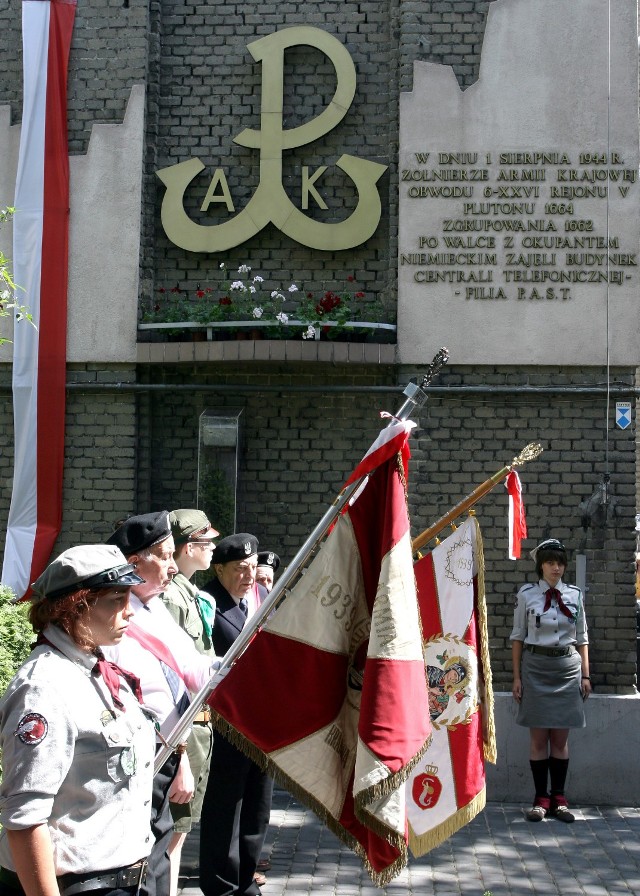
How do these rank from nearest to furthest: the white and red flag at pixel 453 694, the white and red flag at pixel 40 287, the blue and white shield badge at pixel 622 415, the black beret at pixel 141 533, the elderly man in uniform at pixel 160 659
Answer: the elderly man in uniform at pixel 160 659
the black beret at pixel 141 533
the white and red flag at pixel 453 694
the blue and white shield badge at pixel 622 415
the white and red flag at pixel 40 287

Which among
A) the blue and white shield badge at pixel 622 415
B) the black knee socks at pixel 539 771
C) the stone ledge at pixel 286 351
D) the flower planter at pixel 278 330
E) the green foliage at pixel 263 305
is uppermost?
the green foliage at pixel 263 305

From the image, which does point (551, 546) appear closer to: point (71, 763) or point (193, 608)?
point (193, 608)

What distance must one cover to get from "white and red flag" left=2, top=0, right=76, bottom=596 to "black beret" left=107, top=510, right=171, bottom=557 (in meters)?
4.89

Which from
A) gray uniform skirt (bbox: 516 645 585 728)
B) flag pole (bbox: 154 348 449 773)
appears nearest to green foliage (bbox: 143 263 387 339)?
gray uniform skirt (bbox: 516 645 585 728)

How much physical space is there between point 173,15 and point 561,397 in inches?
182

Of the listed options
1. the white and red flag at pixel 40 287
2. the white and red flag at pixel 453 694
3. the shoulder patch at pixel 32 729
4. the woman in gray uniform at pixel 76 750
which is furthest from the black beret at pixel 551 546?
the shoulder patch at pixel 32 729

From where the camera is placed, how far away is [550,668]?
7.72 meters

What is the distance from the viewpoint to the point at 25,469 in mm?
8797

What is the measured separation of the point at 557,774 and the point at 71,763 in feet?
18.6

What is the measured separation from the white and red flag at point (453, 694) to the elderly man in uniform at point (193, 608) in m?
0.99

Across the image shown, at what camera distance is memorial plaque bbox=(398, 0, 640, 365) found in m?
8.58

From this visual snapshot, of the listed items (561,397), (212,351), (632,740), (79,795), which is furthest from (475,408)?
(79,795)

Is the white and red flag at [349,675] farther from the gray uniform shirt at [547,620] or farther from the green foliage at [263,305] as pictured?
the green foliage at [263,305]

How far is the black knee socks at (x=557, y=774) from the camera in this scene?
7590 mm
